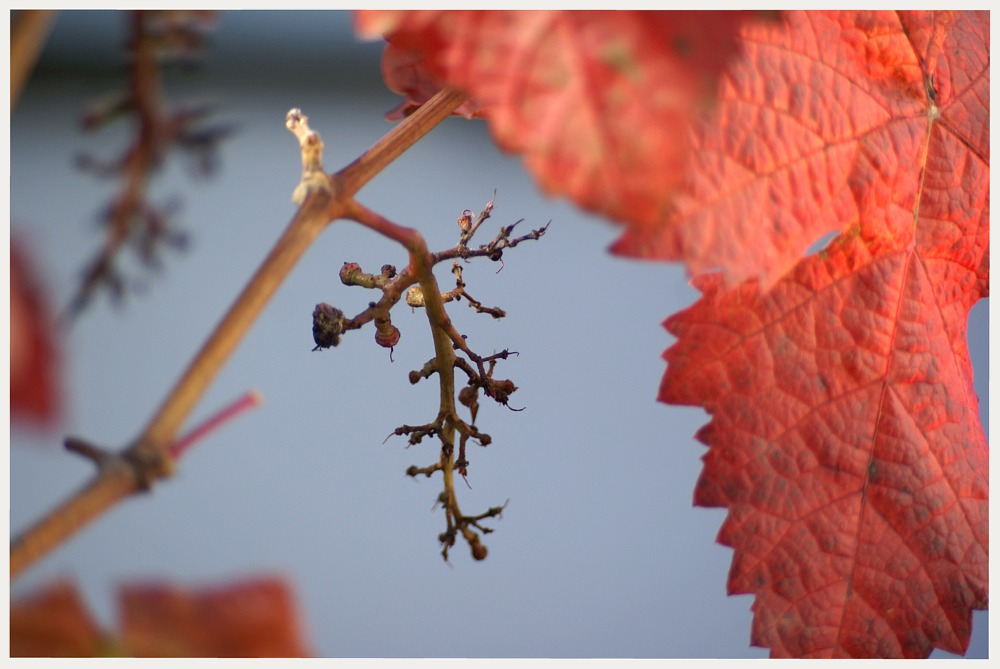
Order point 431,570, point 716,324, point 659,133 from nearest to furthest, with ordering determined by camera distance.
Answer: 1. point 659,133
2. point 716,324
3. point 431,570

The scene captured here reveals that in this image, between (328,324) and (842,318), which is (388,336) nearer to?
(328,324)

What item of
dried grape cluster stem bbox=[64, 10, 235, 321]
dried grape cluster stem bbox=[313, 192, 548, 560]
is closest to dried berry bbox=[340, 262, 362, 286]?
dried grape cluster stem bbox=[313, 192, 548, 560]

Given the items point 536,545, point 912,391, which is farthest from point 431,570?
point 912,391

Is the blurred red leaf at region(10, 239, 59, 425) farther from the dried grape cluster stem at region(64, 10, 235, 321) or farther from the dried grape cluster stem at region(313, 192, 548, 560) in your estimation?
the dried grape cluster stem at region(313, 192, 548, 560)

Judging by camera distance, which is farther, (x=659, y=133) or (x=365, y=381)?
(x=365, y=381)

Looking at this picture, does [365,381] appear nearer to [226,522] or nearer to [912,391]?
[226,522]

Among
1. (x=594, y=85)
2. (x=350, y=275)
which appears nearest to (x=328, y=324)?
(x=350, y=275)
